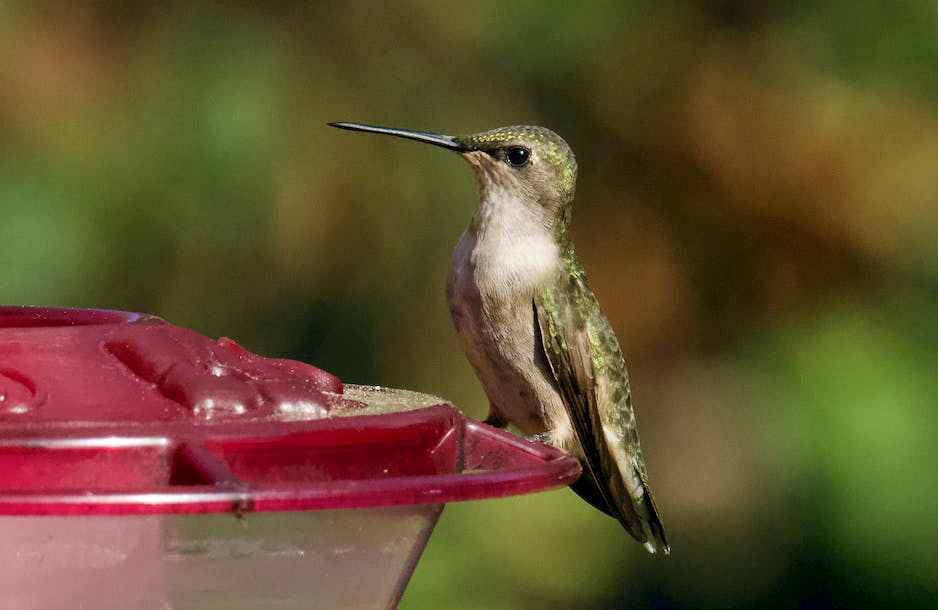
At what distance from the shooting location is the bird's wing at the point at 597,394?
4.04 m

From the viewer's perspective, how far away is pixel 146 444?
1.60 metres

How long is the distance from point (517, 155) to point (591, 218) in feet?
1.38

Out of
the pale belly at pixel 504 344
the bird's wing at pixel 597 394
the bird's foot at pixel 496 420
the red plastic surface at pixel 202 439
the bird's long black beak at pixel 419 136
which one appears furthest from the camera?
the bird's foot at pixel 496 420

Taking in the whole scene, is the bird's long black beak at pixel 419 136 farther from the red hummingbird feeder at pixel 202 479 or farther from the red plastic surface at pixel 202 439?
the red hummingbird feeder at pixel 202 479

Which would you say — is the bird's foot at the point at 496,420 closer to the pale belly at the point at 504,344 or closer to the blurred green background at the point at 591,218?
the pale belly at the point at 504,344

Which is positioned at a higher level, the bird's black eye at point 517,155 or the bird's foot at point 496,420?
the bird's black eye at point 517,155

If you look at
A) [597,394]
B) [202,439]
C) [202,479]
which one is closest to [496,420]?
[597,394]

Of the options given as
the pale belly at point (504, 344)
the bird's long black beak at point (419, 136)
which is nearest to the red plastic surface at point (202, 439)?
the bird's long black beak at point (419, 136)

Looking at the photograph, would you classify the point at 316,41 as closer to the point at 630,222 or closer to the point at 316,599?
the point at 630,222

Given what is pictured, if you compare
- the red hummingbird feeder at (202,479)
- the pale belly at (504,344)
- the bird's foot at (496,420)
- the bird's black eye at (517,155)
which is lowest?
the bird's foot at (496,420)

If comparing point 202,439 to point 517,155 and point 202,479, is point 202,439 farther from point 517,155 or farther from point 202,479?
point 517,155

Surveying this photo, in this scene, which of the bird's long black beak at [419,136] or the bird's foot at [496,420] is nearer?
the bird's long black beak at [419,136]

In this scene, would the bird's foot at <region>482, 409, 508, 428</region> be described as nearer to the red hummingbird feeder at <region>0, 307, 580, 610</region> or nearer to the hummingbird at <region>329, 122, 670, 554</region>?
the hummingbird at <region>329, 122, 670, 554</region>

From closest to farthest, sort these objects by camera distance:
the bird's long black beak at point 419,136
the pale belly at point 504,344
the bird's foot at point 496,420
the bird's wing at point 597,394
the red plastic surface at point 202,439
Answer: the red plastic surface at point 202,439 → the bird's long black beak at point 419,136 → the pale belly at point 504,344 → the bird's wing at point 597,394 → the bird's foot at point 496,420
